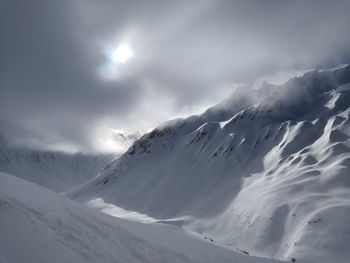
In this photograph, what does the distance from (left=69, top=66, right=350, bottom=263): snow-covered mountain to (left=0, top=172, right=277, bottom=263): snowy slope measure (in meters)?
31.6

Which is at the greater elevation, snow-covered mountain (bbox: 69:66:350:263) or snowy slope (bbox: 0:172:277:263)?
snow-covered mountain (bbox: 69:66:350:263)

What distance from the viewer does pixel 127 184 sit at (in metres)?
163

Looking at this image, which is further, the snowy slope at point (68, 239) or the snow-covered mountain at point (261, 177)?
the snow-covered mountain at point (261, 177)

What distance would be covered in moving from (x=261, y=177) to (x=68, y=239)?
8980 cm

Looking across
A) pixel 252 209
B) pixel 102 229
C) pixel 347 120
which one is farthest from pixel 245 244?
pixel 347 120

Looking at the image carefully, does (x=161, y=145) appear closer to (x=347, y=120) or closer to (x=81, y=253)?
(x=347, y=120)

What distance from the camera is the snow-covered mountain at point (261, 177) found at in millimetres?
57094

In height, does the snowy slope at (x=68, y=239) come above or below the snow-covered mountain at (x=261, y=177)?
below

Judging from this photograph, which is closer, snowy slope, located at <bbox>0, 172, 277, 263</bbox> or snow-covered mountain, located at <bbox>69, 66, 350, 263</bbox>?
snowy slope, located at <bbox>0, 172, 277, 263</bbox>

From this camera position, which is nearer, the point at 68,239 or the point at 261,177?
the point at 68,239

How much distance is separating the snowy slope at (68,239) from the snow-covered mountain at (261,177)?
31582 mm

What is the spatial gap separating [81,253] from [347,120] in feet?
369

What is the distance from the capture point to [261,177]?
329ft

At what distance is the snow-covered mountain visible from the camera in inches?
2248
